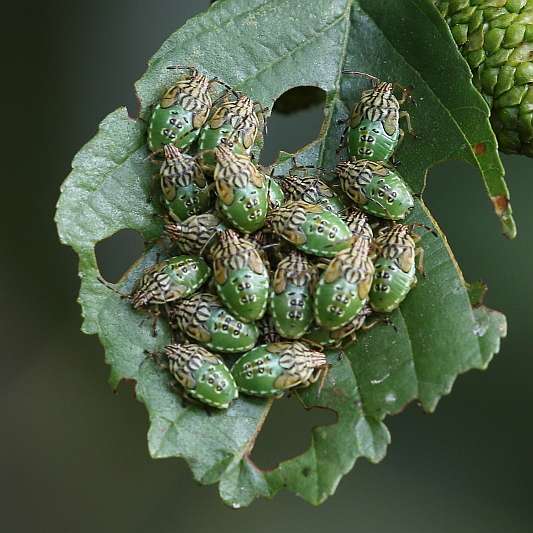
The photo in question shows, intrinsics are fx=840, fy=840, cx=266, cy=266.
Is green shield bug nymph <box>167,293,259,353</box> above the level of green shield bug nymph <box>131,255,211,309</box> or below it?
below

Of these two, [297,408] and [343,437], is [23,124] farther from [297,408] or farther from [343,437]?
[343,437]

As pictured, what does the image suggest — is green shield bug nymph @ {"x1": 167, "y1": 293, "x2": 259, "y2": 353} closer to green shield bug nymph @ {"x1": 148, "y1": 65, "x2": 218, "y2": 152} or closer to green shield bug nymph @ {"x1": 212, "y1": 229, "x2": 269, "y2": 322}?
green shield bug nymph @ {"x1": 212, "y1": 229, "x2": 269, "y2": 322}

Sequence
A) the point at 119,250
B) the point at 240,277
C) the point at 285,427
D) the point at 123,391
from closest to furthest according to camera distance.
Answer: the point at 240,277 → the point at 285,427 → the point at 119,250 → the point at 123,391

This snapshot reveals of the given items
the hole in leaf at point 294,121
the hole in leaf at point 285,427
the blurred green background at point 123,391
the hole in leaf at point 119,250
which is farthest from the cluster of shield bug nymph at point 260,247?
the hole in leaf at point 119,250

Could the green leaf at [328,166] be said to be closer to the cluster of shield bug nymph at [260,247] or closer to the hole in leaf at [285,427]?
the cluster of shield bug nymph at [260,247]

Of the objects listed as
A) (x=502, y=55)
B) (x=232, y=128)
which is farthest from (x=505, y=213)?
(x=232, y=128)

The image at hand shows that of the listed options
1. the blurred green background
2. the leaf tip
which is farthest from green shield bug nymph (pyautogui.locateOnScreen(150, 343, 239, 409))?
the blurred green background

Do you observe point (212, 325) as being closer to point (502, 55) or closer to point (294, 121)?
point (502, 55)
